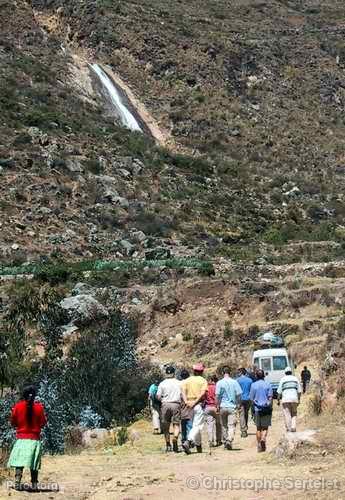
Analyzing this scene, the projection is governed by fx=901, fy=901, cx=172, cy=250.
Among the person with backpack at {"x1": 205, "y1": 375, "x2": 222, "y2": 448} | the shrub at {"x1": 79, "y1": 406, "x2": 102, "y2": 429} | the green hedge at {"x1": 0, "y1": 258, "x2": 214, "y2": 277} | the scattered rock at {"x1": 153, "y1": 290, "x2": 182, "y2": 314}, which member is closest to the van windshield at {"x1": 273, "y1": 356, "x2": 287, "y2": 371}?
the shrub at {"x1": 79, "y1": 406, "x2": 102, "y2": 429}

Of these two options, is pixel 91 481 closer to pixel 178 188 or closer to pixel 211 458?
pixel 211 458

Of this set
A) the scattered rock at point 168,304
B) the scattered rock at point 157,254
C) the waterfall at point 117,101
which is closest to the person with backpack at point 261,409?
the scattered rock at point 168,304

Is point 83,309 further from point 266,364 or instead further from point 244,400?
point 244,400

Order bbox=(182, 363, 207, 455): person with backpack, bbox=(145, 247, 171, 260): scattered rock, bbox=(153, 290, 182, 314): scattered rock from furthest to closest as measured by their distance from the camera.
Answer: bbox=(145, 247, 171, 260): scattered rock → bbox=(153, 290, 182, 314): scattered rock → bbox=(182, 363, 207, 455): person with backpack

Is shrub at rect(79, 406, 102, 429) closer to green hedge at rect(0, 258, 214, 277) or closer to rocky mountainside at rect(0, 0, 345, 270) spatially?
green hedge at rect(0, 258, 214, 277)

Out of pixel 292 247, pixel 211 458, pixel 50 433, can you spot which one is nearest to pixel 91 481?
pixel 211 458

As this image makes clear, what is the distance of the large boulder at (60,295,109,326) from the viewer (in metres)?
32.6

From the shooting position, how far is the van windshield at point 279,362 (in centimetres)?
2216

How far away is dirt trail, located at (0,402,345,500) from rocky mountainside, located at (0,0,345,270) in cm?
2969

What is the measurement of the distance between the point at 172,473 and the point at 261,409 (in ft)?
7.58

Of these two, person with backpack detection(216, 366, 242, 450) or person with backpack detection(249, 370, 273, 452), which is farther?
person with backpack detection(216, 366, 242, 450)

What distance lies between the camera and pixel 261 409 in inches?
534

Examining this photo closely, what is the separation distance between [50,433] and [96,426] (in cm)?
163

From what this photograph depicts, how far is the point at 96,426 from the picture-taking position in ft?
61.2
